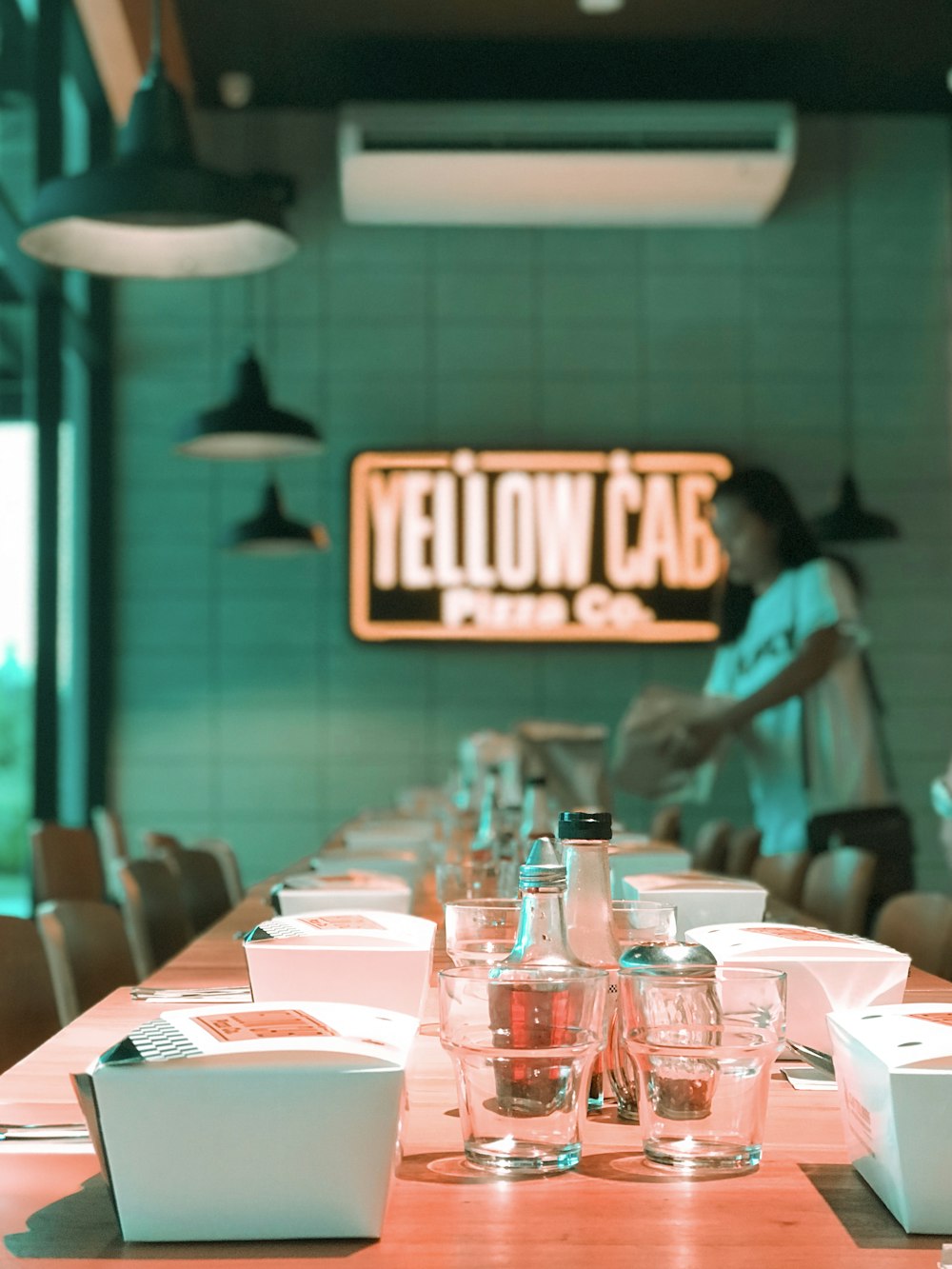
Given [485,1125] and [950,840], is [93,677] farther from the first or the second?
[485,1125]

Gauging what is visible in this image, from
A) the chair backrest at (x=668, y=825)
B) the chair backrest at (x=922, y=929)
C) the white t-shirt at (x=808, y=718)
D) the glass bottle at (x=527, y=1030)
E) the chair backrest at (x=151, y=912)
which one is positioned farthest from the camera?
the chair backrest at (x=668, y=825)

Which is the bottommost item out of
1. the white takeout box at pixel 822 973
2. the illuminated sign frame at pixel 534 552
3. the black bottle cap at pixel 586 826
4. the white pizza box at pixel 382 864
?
the white pizza box at pixel 382 864

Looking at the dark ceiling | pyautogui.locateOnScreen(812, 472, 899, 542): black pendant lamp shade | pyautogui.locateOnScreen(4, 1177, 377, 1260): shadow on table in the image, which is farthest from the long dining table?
the dark ceiling

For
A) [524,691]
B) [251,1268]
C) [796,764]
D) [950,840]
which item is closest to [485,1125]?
[251,1268]

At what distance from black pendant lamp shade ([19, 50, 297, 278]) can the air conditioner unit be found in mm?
4207

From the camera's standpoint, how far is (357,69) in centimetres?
703

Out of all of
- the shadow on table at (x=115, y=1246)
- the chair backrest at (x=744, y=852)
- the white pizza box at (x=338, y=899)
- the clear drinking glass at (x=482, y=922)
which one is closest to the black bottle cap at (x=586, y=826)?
the clear drinking glass at (x=482, y=922)

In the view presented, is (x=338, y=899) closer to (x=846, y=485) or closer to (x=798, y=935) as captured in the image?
(x=798, y=935)

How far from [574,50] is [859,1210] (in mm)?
6505

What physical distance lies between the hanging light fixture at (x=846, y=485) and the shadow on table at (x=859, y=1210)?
5783 mm

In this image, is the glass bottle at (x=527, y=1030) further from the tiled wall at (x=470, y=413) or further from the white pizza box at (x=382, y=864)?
the tiled wall at (x=470, y=413)

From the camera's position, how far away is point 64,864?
194 inches

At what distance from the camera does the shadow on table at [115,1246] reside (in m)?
0.86

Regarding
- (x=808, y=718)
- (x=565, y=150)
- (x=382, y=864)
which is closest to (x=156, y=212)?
(x=382, y=864)
